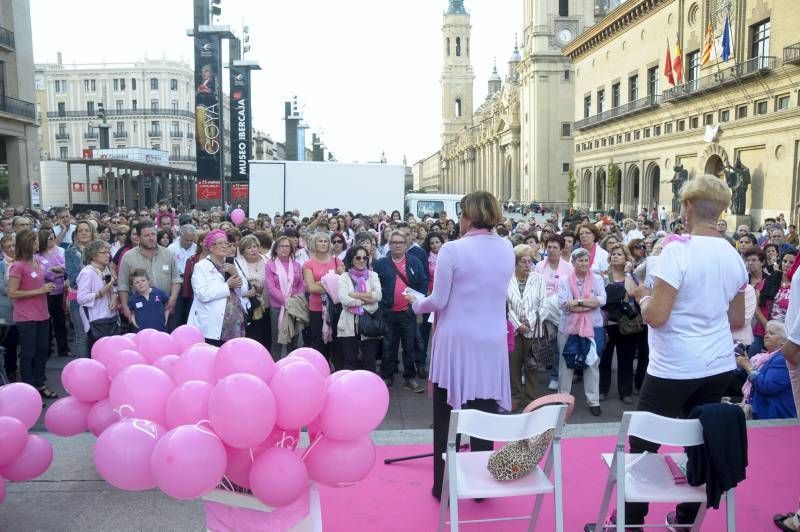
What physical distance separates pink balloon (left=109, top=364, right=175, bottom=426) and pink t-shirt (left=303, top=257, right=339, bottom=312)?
457 centimetres

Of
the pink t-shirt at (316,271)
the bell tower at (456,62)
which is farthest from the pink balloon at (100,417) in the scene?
the bell tower at (456,62)

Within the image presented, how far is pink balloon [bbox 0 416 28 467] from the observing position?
3.26 metres

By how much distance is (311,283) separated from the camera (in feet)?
24.8

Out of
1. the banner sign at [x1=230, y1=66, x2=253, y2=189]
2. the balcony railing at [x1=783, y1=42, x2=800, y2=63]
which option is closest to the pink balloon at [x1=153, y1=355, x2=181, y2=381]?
the banner sign at [x1=230, y1=66, x2=253, y2=189]

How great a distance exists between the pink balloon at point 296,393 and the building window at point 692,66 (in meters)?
40.1

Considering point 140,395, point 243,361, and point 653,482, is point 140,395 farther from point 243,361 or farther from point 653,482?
point 653,482

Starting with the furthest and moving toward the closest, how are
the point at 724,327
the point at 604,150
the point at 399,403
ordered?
the point at 604,150 → the point at 399,403 → the point at 724,327

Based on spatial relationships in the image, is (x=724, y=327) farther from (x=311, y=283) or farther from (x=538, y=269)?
(x=311, y=283)

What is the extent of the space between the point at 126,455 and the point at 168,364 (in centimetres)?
75

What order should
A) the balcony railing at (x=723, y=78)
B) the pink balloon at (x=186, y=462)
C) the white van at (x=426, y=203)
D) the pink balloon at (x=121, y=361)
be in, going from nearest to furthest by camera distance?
1. the pink balloon at (x=186, y=462)
2. the pink balloon at (x=121, y=361)
3. the white van at (x=426, y=203)
4. the balcony railing at (x=723, y=78)

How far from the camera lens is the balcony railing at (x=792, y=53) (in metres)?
26.3

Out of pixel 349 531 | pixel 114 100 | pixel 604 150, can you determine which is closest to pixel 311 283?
pixel 349 531

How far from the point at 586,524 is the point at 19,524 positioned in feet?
11.4

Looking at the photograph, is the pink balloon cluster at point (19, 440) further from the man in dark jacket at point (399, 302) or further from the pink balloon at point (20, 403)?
the man in dark jacket at point (399, 302)
